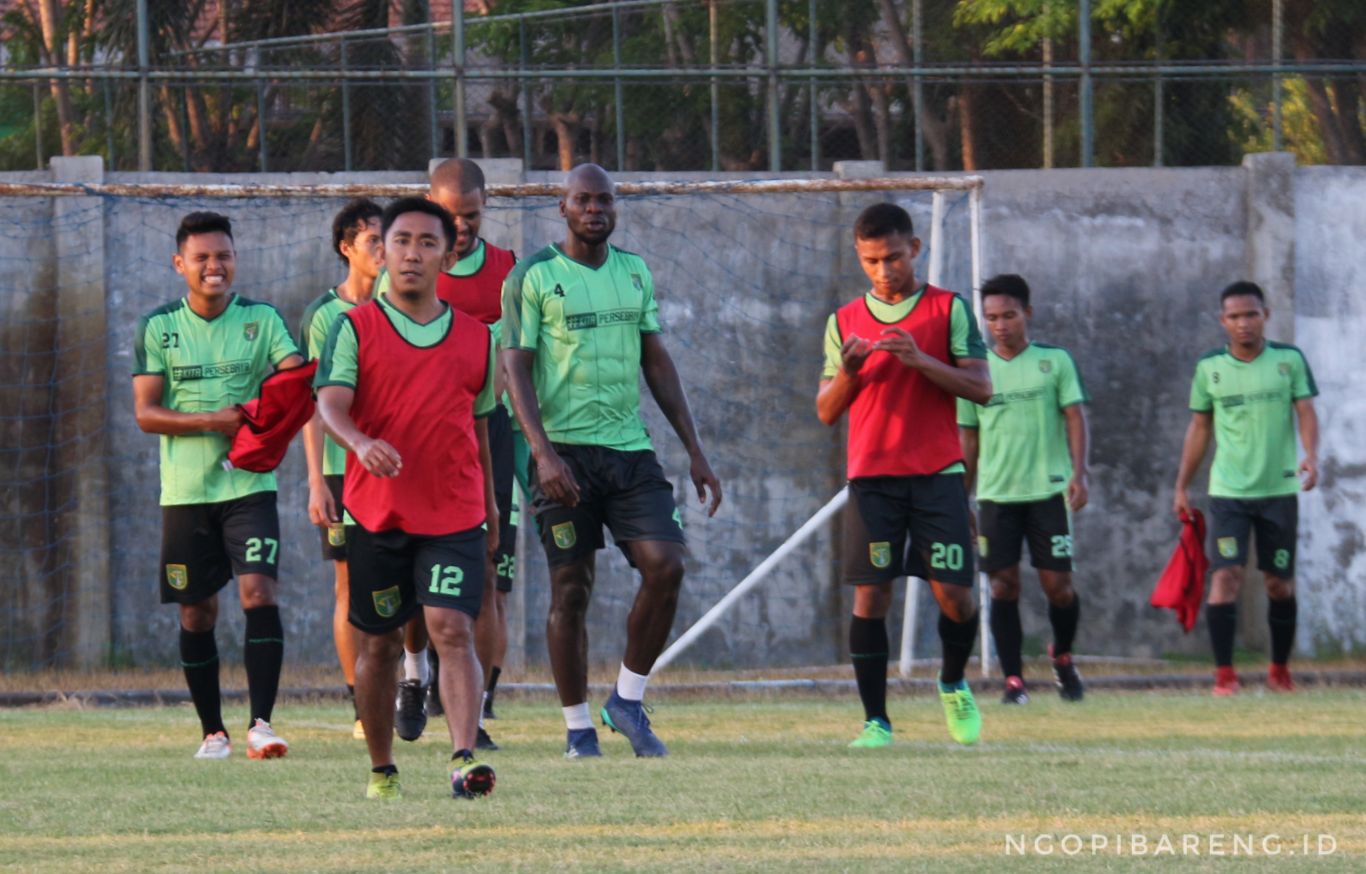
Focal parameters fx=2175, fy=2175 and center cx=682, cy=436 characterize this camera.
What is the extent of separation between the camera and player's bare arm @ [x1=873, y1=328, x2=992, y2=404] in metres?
7.81

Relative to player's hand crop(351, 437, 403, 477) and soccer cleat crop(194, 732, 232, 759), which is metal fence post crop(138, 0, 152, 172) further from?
player's hand crop(351, 437, 403, 477)

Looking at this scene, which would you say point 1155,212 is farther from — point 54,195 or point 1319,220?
point 54,195

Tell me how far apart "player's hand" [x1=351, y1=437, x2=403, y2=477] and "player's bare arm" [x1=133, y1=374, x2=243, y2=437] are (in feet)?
6.00

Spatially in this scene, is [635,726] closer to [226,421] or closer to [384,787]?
[384,787]

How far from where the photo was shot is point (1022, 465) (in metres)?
10.9

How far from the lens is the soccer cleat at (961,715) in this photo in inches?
326

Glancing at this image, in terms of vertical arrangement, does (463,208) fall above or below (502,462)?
above

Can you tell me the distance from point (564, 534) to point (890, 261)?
1.60 m

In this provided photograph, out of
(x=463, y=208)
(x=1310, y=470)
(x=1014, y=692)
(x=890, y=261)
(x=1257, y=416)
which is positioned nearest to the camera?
(x=890, y=261)

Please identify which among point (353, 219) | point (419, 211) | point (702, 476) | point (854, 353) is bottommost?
point (702, 476)

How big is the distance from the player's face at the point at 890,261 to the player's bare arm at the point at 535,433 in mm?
1341

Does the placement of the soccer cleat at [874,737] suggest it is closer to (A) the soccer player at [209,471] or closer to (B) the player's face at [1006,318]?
(A) the soccer player at [209,471]

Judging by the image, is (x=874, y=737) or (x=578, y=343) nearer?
(x=578, y=343)

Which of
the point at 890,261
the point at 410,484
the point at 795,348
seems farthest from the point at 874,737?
the point at 795,348
